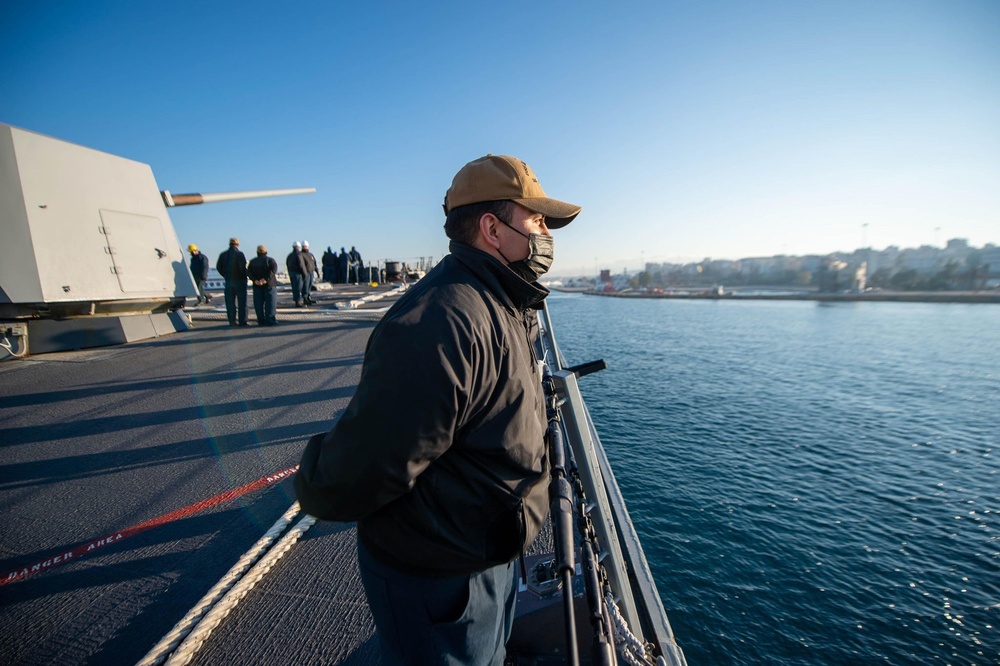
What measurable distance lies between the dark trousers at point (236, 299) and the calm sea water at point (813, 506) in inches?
386

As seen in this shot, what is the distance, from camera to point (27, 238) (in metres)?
5.92

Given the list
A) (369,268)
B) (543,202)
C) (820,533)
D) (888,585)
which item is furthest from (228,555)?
(369,268)

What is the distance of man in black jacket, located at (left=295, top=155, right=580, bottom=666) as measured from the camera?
0.95 meters

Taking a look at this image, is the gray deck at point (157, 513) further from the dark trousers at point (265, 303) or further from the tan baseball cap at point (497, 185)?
the dark trousers at point (265, 303)

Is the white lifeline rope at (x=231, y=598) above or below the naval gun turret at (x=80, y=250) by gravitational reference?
below

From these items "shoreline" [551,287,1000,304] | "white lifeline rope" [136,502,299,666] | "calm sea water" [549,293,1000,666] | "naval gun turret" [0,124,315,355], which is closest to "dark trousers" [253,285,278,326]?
"naval gun turret" [0,124,315,355]

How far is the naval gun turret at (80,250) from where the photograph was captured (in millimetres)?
5898

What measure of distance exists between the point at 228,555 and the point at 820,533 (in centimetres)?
1145

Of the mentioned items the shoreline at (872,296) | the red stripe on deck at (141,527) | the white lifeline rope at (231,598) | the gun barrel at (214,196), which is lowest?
the shoreline at (872,296)

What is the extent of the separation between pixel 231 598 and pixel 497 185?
2129 millimetres

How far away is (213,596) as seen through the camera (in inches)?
74.9

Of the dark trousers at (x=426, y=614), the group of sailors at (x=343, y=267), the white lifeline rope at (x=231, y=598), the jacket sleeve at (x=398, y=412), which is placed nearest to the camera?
the jacket sleeve at (x=398, y=412)

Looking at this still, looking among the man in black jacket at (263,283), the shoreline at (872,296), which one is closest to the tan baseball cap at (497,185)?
the man in black jacket at (263,283)

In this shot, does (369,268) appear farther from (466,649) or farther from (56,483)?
(466,649)
